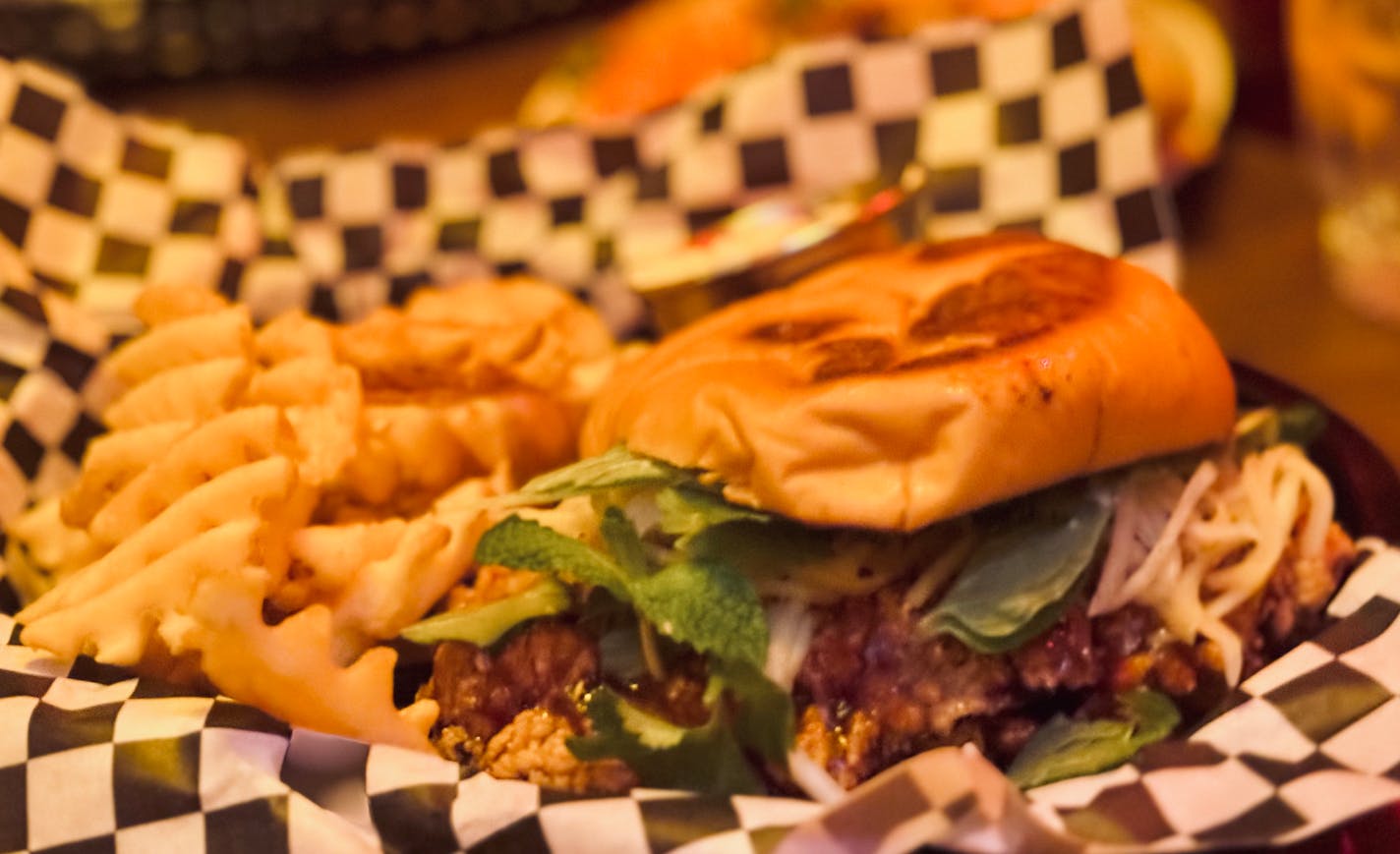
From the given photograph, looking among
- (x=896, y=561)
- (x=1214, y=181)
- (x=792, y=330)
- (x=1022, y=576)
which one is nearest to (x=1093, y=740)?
(x=1022, y=576)

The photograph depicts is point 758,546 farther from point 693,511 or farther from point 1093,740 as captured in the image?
point 1093,740

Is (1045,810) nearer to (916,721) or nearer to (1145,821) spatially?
(1145,821)

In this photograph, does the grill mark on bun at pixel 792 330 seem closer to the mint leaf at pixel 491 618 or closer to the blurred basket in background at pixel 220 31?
the mint leaf at pixel 491 618

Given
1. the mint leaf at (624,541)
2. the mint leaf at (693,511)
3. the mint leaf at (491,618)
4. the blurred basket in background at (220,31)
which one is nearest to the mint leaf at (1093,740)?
the mint leaf at (693,511)

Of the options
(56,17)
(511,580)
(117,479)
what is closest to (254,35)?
(56,17)

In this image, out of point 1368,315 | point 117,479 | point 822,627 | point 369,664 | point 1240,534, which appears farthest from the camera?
point 1368,315
